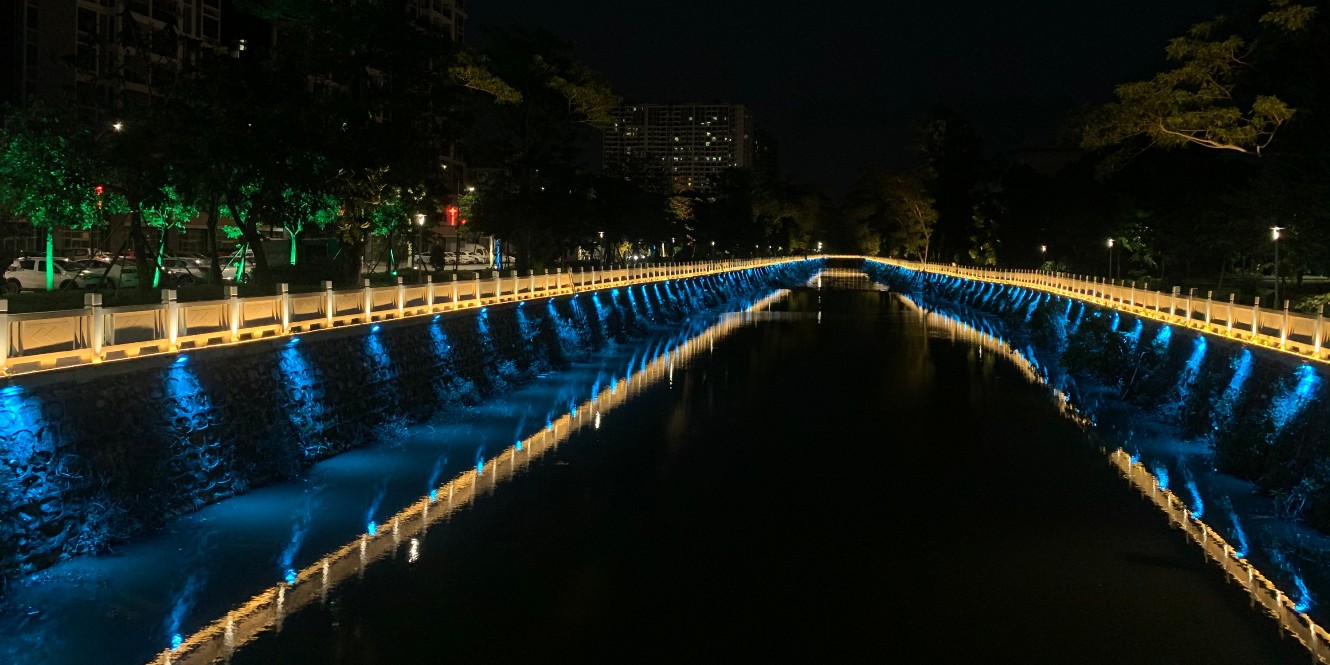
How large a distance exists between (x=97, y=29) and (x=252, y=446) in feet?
163

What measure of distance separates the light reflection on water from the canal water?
0.08 metres

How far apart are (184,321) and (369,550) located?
466 centimetres

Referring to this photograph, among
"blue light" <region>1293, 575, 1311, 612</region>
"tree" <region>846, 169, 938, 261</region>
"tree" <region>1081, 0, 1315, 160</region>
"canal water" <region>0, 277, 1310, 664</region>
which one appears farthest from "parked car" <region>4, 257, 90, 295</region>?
"tree" <region>846, 169, 938, 261</region>

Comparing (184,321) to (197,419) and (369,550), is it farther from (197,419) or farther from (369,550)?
(369,550)

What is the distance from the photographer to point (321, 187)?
32.0 m

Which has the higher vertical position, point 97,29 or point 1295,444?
point 97,29

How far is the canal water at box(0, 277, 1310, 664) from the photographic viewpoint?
35.5 feet

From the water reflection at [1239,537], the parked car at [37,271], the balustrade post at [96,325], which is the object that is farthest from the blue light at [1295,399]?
the parked car at [37,271]

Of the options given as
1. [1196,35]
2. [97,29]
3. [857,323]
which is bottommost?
[857,323]

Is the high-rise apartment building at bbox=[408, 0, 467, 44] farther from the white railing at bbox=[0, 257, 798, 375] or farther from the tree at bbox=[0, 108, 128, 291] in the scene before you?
Answer: the white railing at bbox=[0, 257, 798, 375]

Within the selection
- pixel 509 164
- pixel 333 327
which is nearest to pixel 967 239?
pixel 509 164

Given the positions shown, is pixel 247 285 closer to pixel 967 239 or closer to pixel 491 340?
pixel 491 340

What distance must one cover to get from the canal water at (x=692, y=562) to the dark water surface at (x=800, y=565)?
4cm

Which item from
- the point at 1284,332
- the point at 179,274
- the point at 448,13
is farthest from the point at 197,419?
the point at 448,13
